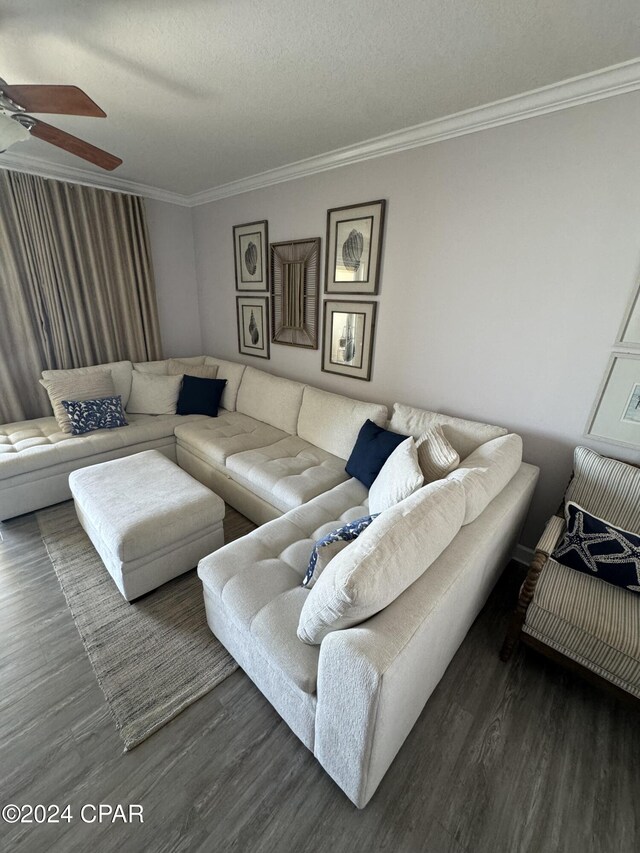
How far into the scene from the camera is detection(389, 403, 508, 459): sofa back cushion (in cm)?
197

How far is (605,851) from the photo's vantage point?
3.51 ft

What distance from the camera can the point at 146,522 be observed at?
69.5 inches

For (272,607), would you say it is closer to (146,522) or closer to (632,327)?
(146,522)

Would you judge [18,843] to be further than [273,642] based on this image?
No

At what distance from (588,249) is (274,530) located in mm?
2070

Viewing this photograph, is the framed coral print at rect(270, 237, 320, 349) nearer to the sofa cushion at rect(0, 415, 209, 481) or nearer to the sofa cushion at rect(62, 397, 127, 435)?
the sofa cushion at rect(0, 415, 209, 481)

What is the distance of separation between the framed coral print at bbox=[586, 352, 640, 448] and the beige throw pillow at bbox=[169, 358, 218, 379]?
3221 millimetres

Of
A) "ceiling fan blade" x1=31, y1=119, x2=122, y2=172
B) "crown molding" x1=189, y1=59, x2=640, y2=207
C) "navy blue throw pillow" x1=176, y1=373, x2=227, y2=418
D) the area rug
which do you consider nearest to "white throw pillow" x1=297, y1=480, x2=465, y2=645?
the area rug

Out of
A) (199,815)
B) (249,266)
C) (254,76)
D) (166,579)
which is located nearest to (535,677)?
(199,815)

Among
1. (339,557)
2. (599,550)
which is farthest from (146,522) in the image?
(599,550)

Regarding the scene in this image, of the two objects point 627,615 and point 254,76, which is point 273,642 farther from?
point 254,76

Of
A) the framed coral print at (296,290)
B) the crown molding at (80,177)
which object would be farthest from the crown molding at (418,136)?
the framed coral print at (296,290)

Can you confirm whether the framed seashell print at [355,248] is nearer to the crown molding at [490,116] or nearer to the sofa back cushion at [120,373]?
the crown molding at [490,116]

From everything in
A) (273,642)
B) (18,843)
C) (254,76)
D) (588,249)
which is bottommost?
(18,843)
